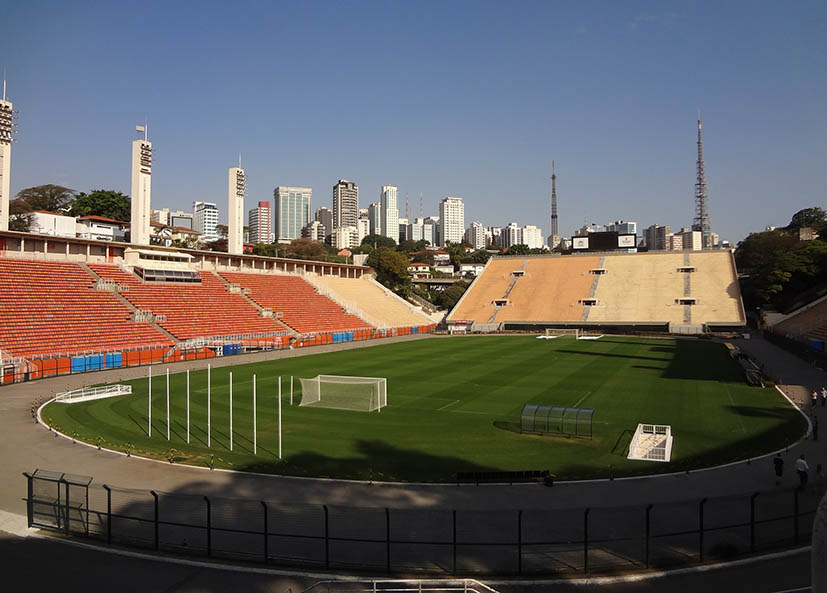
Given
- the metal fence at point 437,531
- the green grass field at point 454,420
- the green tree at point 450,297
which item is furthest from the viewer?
the green tree at point 450,297

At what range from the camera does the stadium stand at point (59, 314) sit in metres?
40.4

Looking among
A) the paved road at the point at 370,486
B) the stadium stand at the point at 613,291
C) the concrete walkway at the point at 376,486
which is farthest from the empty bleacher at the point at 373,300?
the concrete walkway at the point at 376,486

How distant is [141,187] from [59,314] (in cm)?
2234

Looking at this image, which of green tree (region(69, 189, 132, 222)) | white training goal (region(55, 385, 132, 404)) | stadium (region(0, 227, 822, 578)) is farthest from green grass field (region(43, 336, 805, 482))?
green tree (region(69, 189, 132, 222))

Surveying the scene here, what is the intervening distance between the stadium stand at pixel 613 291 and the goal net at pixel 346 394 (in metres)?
57.5

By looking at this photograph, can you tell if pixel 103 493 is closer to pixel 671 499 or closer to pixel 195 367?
pixel 671 499

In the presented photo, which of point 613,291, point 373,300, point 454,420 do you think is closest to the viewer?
point 454,420

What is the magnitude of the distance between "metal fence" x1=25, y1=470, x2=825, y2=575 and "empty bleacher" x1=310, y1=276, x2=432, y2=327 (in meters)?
65.7

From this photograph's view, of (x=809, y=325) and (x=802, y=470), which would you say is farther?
(x=809, y=325)

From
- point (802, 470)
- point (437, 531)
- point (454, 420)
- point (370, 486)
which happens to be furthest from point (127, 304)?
point (802, 470)

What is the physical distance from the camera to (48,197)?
11581 centimetres

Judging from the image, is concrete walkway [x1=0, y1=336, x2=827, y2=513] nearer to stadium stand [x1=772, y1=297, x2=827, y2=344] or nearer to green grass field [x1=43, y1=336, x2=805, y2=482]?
green grass field [x1=43, y1=336, x2=805, y2=482]

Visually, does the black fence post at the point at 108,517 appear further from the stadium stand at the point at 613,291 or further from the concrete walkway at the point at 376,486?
the stadium stand at the point at 613,291

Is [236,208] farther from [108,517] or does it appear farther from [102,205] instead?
[108,517]
